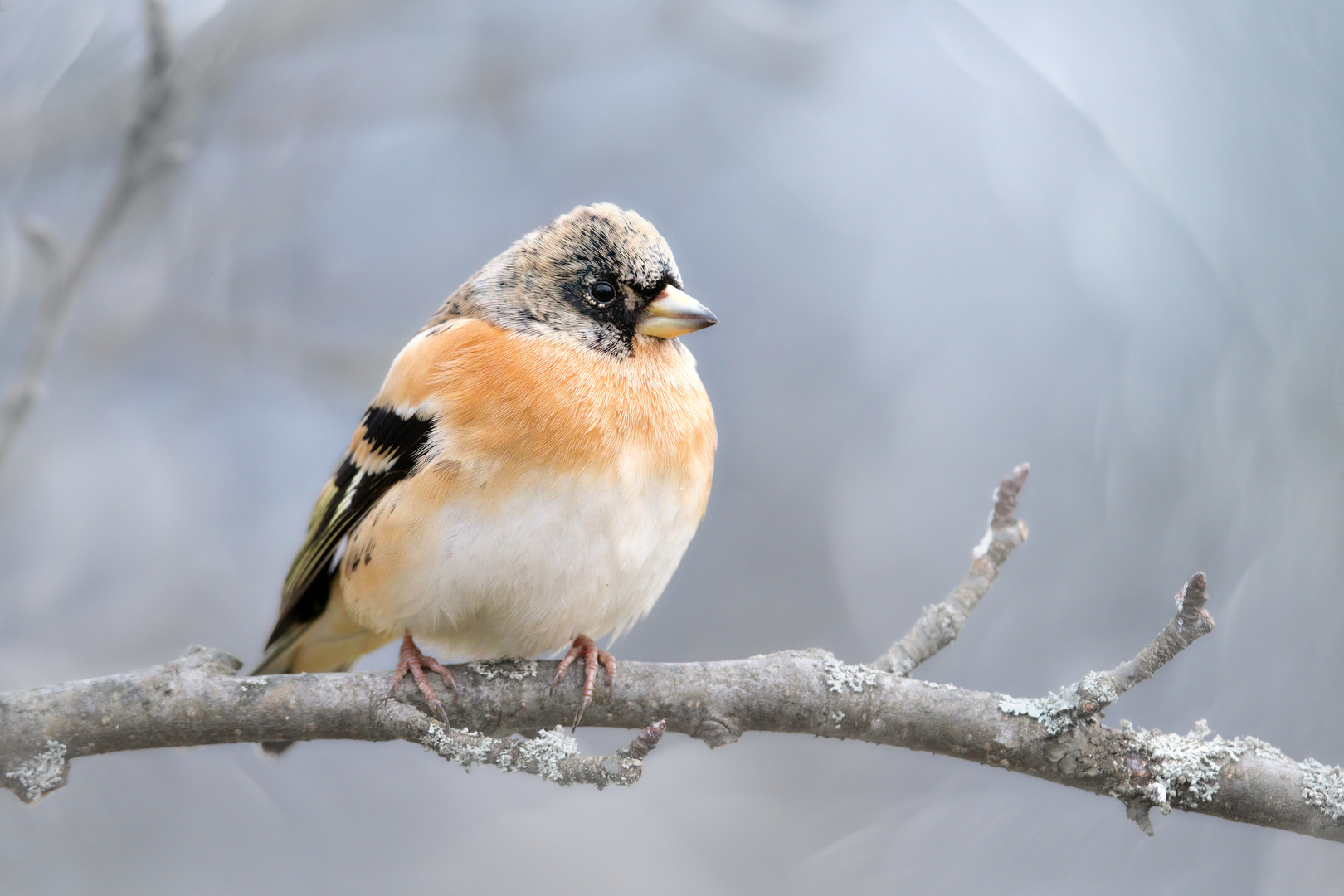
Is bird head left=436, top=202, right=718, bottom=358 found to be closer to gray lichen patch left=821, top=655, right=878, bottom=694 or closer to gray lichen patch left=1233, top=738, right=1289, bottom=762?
gray lichen patch left=821, top=655, right=878, bottom=694

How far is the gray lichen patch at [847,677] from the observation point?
999mm

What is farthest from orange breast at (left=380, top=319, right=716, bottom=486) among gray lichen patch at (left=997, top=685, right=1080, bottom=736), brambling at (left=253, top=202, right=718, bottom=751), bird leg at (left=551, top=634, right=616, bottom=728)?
gray lichen patch at (left=997, top=685, right=1080, bottom=736)

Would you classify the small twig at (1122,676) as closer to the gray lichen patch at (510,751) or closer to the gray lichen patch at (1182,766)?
the gray lichen patch at (1182,766)

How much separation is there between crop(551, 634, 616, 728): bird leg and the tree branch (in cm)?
1

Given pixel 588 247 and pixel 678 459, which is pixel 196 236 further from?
pixel 678 459

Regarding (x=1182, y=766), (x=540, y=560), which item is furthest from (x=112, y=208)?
(x=1182, y=766)

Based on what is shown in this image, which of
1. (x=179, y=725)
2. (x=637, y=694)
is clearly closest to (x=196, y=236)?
(x=179, y=725)

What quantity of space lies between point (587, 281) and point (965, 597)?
0.63 m

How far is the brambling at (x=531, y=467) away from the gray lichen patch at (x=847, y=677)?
0.79 feet

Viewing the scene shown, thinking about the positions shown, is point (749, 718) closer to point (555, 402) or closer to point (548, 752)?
point (548, 752)

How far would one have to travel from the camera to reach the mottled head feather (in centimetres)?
116

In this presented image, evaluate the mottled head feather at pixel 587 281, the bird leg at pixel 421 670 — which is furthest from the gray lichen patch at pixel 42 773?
the mottled head feather at pixel 587 281

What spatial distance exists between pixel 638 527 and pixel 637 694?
0.61 feet

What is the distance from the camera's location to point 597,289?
118 cm
